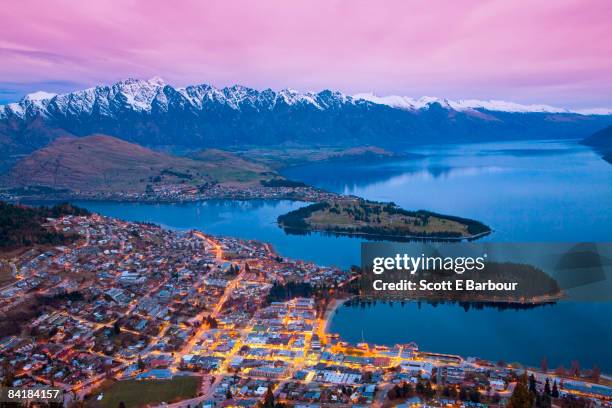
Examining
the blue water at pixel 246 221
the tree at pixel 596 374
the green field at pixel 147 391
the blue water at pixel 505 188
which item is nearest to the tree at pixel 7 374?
the green field at pixel 147 391

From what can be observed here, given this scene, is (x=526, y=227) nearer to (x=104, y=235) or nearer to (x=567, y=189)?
(x=567, y=189)

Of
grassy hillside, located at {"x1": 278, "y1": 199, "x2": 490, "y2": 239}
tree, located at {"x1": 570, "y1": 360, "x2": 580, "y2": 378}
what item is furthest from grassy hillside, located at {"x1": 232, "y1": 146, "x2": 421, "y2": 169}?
tree, located at {"x1": 570, "y1": 360, "x2": 580, "y2": 378}

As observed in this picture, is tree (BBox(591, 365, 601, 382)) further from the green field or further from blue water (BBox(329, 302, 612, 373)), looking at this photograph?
the green field

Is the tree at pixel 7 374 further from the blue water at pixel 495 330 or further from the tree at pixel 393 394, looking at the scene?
the tree at pixel 393 394

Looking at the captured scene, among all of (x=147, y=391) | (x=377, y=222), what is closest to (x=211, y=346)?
(x=147, y=391)

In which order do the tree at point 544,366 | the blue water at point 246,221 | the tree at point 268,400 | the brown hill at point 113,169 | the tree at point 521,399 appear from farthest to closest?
the brown hill at point 113,169, the blue water at point 246,221, the tree at point 544,366, the tree at point 268,400, the tree at point 521,399

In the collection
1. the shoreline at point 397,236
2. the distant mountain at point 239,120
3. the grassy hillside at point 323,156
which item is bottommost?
the shoreline at point 397,236
